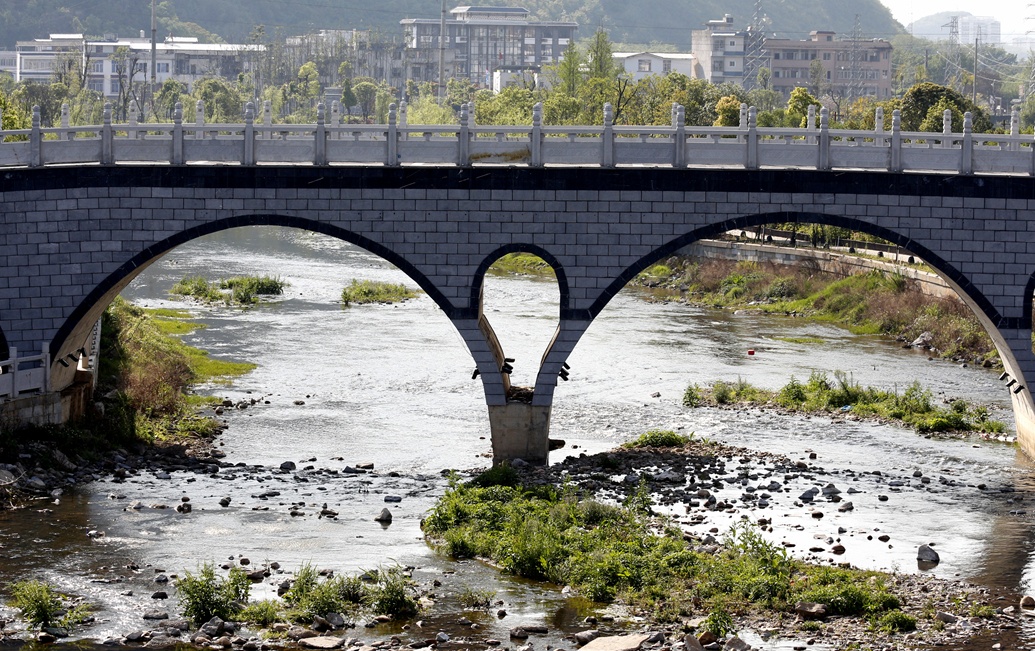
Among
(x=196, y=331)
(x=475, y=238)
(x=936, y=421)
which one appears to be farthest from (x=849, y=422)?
(x=196, y=331)

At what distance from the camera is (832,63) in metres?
171


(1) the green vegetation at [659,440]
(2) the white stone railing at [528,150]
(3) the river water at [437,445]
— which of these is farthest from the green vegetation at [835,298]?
(1) the green vegetation at [659,440]

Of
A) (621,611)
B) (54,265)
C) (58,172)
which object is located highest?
(58,172)

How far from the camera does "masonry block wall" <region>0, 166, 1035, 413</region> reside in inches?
1341

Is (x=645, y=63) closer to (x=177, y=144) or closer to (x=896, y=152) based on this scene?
(x=896, y=152)

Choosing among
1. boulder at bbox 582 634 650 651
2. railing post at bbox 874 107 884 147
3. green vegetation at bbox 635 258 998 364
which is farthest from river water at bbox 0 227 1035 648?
railing post at bbox 874 107 884 147

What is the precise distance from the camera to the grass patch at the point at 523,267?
77.1 m

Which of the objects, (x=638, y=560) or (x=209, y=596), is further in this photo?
(x=638, y=560)

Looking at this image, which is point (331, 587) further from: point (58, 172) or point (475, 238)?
point (58, 172)

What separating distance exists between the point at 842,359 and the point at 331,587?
2886 cm

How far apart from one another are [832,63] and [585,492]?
486 ft

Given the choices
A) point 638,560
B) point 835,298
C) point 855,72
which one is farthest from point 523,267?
point 855,72

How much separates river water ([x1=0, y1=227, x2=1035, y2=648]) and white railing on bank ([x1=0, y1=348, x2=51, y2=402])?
3.06m

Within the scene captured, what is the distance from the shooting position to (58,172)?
1356 inches
